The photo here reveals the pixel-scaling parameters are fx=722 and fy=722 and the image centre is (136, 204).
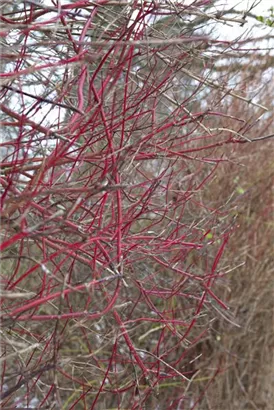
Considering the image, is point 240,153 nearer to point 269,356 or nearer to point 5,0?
point 269,356

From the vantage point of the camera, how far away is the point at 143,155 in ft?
10.1

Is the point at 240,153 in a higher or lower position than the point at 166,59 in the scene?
lower

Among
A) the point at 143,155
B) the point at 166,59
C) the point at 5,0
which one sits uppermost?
the point at 5,0

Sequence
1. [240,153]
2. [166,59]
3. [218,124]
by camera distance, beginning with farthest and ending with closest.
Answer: [240,153] < [218,124] < [166,59]

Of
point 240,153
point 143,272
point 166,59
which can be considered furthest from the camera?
point 240,153

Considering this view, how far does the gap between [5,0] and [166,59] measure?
5.32ft

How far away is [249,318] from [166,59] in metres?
3.97

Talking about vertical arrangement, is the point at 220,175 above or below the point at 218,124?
below

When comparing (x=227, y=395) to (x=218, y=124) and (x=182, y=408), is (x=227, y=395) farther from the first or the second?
(x=218, y=124)

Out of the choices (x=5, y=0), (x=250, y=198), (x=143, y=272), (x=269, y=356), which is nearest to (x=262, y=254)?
(x=250, y=198)

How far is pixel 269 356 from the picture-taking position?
23.7ft

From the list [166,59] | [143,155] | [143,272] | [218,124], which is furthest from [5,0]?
[218,124]

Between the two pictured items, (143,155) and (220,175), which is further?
(220,175)

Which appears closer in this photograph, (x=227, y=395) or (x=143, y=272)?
(x=143, y=272)
